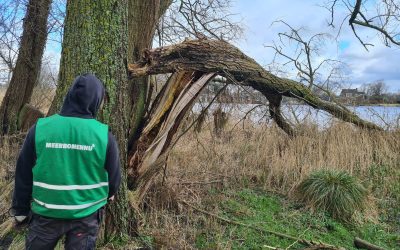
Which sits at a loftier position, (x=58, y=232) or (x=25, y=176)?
(x=25, y=176)

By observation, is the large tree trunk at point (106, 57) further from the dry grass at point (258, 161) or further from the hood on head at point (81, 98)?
the hood on head at point (81, 98)

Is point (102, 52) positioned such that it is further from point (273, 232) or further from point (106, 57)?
point (273, 232)

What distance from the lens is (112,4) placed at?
4551 mm

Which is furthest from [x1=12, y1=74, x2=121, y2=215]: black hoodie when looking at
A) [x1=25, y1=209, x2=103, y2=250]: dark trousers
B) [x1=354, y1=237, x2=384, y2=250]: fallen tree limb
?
[x1=354, y1=237, x2=384, y2=250]: fallen tree limb

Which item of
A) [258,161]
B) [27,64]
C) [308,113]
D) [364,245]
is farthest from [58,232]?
[27,64]

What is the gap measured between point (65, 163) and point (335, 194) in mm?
4890

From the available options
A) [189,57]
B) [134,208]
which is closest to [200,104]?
[189,57]

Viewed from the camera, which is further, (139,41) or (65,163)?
(139,41)

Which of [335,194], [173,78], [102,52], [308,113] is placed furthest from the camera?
[308,113]

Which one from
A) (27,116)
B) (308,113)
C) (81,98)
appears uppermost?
(308,113)

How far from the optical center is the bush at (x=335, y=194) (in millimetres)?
6656

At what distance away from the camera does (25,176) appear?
3.19 metres

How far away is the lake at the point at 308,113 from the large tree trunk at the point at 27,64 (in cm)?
504

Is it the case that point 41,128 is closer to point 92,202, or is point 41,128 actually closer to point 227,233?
point 92,202
